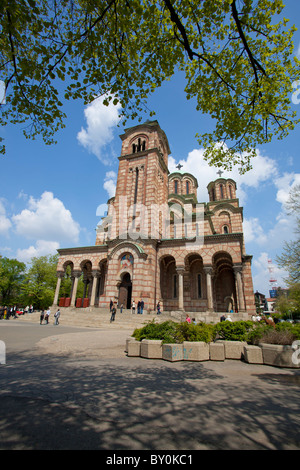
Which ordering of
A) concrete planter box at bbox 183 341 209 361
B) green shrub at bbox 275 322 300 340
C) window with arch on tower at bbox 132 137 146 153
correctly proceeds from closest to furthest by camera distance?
concrete planter box at bbox 183 341 209 361 < green shrub at bbox 275 322 300 340 < window with arch on tower at bbox 132 137 146 153

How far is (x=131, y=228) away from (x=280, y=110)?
18436 mm

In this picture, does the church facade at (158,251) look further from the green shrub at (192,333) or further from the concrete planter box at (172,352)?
the concrete planter box at (172,352)

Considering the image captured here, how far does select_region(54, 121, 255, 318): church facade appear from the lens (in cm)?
2158

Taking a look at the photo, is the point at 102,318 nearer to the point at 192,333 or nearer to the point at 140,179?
the point at 192,333

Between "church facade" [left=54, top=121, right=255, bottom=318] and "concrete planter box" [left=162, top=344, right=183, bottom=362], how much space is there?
13907mm

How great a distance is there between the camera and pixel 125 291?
74.4 feet

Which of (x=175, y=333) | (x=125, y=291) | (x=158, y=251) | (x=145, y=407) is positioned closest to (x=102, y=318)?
(x=125, y=291)

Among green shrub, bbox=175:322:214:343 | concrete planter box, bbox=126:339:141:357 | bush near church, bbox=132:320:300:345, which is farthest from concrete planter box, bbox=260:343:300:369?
concrete planter box, bbox=126:339:141:357

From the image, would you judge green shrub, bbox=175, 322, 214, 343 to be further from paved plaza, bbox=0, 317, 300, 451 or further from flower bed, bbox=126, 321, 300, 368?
paved plaza, bbox=0, 317, 300, 451

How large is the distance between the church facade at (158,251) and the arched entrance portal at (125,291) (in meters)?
0.09

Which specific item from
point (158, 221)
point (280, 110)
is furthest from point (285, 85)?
point (158, 221)

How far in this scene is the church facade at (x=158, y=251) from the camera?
21578 millimetres
